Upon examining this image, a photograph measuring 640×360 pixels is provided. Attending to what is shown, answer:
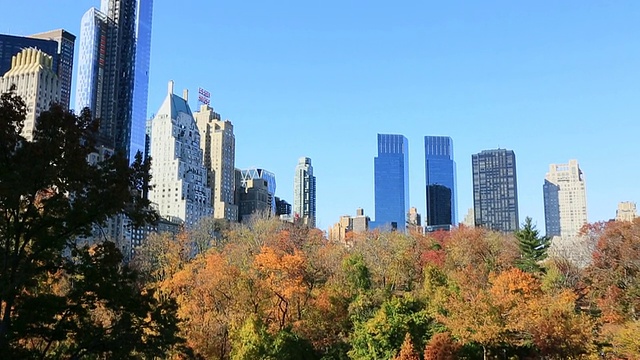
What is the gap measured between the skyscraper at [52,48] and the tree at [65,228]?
568 feet

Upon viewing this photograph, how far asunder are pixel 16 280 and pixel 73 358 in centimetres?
197

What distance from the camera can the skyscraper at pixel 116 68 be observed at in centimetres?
16288

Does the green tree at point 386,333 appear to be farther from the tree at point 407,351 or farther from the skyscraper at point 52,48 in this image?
the skyscraper at point 52,48

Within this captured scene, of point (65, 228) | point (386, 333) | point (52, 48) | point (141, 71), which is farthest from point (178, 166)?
point (65, 228)

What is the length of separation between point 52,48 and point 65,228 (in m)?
183

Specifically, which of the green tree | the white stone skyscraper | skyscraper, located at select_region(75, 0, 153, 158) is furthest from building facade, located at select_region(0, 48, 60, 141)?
the green tree

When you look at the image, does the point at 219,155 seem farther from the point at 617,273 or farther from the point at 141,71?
the point at 617,273

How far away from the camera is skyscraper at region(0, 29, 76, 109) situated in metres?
172

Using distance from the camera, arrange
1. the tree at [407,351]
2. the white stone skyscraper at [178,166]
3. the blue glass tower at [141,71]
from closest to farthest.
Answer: the tree at [407,351]
the white stone skyscraper at [178,166]
the blue glass tower at [141,71]

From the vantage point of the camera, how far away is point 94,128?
11719 millimetres

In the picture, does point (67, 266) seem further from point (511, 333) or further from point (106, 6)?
point (106, 6)

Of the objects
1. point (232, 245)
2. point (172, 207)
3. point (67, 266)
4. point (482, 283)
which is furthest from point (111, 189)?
point (172, 207)

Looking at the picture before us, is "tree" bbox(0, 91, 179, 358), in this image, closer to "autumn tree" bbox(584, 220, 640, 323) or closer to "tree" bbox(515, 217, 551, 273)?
Answer: "autumn tree" bbox(584, 220, 640, 323)

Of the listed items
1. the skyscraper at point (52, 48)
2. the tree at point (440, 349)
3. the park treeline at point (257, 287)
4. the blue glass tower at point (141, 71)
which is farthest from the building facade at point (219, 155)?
the tree at point (440, 349)
